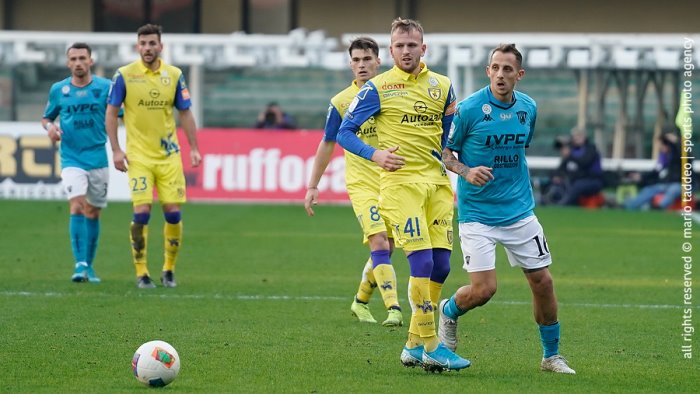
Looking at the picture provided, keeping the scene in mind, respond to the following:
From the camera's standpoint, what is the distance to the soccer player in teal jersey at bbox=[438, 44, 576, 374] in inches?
339

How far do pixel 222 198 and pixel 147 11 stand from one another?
501 inches

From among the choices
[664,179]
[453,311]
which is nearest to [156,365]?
[453,311]

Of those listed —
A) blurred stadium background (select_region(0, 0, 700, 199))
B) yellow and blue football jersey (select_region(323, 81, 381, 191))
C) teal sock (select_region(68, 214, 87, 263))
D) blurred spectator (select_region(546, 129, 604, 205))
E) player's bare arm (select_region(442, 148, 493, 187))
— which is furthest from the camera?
blurred stadium background (select_region(0, 0, 700, 199))

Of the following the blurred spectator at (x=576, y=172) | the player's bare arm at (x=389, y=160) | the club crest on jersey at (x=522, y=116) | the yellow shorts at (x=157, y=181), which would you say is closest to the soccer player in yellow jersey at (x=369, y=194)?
the club crest on jersey at (x=522, y=116)

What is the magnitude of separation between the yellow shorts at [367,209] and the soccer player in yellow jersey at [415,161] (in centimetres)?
181

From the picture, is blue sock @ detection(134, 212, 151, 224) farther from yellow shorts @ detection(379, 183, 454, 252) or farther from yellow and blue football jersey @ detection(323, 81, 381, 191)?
yellow shorts @ detection(379, 183, 454, 252)

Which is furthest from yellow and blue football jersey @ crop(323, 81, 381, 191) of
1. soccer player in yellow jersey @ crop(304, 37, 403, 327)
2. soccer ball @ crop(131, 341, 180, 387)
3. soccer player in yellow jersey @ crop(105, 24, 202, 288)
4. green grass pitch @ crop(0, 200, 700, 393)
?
soccer ball @ crop(131, 341, 180, 387)

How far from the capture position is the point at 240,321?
10930 mm

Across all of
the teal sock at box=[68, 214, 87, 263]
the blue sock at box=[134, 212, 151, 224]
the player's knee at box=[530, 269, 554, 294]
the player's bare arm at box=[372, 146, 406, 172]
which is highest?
the player's bare arm at box=[372, 146, 406, 172]

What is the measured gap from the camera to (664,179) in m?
26.2

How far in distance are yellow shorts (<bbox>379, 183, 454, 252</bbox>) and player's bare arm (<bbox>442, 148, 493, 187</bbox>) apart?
0.24 m

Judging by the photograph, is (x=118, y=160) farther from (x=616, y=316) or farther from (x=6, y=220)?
(x=6, y=220)

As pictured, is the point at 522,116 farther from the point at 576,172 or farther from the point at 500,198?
the point at 576,172

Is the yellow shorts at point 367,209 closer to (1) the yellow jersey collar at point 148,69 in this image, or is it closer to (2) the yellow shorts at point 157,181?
(2) the yellow shorts at point 157,181
